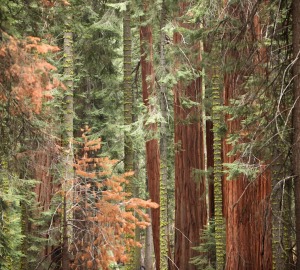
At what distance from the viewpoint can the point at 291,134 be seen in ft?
23.7

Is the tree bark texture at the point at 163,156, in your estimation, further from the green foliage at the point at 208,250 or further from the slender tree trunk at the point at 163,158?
the green foliage at the point at 208,250

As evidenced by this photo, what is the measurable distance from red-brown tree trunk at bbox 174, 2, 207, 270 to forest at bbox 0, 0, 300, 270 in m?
0.05

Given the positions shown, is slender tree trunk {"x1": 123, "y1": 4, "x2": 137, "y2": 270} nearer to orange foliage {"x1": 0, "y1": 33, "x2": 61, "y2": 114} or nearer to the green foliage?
the green foliage

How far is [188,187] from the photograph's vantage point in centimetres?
1673

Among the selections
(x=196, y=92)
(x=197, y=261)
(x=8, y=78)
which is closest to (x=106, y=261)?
(x=8, y=78)

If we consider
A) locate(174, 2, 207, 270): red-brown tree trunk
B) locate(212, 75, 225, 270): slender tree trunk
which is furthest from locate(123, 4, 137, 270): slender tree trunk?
locate(174, 2, 207, 270): red-brown tree trunk

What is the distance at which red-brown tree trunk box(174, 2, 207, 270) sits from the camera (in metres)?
16.6

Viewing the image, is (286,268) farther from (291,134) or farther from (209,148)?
(209,148)

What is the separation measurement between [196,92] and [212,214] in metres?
3.91

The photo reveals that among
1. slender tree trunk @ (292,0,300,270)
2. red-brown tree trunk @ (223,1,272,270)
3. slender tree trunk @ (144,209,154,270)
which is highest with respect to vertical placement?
slender tree trunk @ (292,0,300,270)

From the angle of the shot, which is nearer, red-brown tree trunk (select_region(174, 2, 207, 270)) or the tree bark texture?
the tree bark texture

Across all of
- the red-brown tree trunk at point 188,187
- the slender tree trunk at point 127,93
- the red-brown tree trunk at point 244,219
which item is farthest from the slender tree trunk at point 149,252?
the red-brown tree trunk at point 244,219

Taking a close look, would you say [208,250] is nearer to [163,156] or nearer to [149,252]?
[163,156]

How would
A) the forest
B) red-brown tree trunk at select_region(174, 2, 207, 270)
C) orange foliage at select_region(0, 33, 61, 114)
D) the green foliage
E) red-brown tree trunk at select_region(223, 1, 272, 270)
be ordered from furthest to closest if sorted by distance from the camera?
red-brown tree trunk at select_region(174, 2, 207, 270), the green foliage, red-brown tree trunk at select_region(223, 1, 272, 270), the forest, orange foliage at select_region(0, 33, 61, 114)
